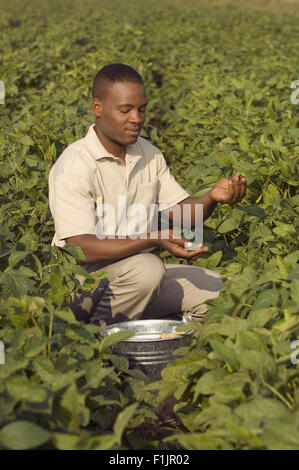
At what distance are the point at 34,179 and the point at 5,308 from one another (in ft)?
6.12

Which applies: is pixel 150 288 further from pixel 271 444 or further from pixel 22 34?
pixel 22 34

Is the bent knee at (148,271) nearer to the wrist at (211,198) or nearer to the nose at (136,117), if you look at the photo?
the wrist at (211,198)

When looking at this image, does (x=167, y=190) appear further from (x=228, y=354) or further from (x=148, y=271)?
(x=228, y=354)

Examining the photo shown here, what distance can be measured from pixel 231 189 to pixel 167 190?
58 cm

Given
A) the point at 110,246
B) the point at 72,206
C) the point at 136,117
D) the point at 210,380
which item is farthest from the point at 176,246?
the point at 210,380

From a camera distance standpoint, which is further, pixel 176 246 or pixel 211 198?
pixel 211 198

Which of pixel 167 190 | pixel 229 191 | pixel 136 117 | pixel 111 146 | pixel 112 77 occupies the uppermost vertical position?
pixel 112 77

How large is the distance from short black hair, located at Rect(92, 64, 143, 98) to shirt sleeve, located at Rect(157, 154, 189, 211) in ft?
1.68

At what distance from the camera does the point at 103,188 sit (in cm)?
344

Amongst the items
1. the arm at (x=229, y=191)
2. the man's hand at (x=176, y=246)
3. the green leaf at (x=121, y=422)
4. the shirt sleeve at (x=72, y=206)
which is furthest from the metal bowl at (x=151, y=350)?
the green leaf at (x=121, y=422)

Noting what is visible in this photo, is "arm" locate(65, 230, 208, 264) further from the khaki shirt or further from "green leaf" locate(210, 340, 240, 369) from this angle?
"green leaf" locate(210, 340, 240, 369)

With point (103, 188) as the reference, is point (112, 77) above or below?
above

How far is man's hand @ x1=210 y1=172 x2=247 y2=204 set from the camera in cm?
323

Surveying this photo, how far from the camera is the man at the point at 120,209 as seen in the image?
10.5ft
